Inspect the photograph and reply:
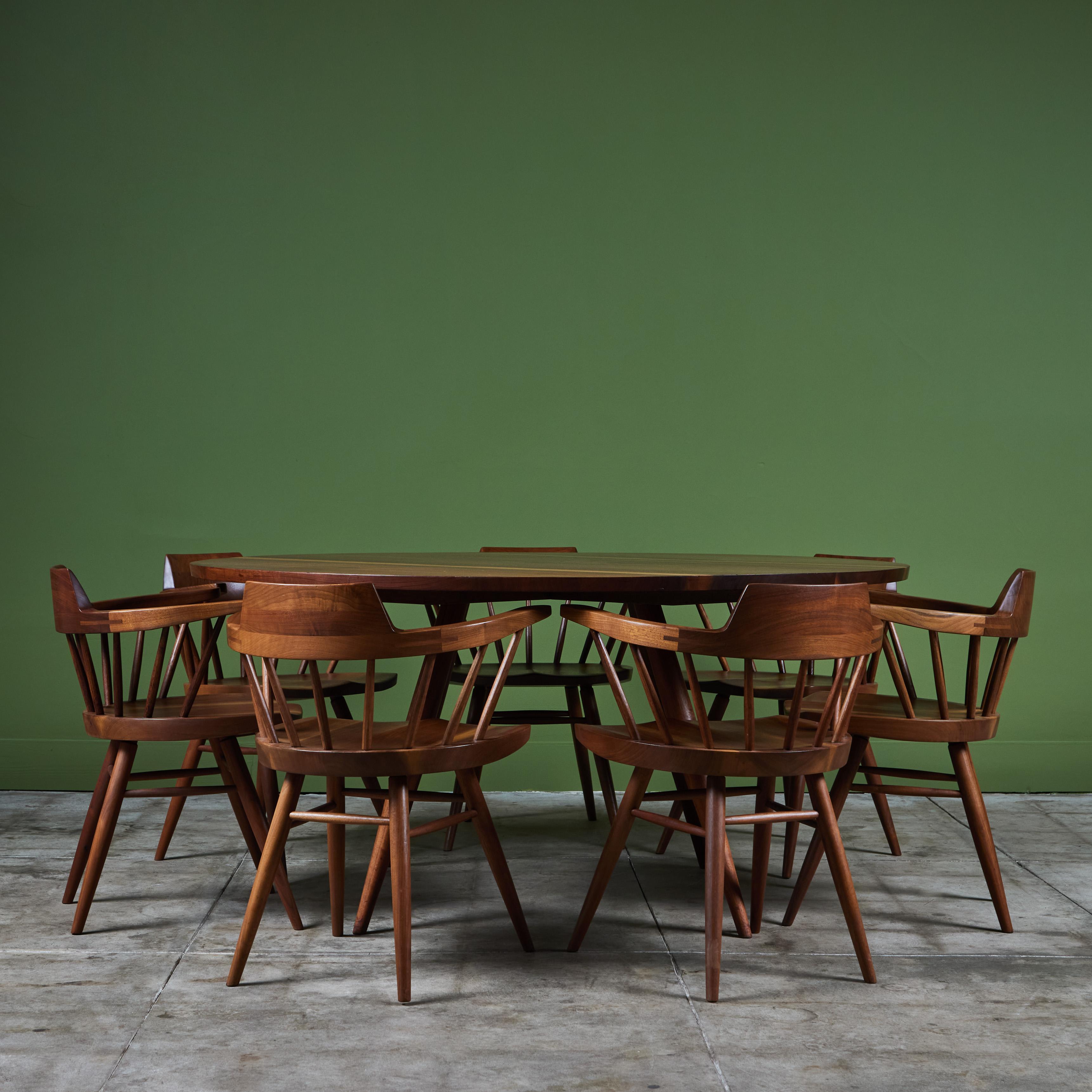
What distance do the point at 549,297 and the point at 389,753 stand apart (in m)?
2.35

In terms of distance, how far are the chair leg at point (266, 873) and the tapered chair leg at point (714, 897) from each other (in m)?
0.80

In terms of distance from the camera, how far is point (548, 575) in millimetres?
2178

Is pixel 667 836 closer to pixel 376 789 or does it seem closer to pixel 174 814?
pixel 376 789

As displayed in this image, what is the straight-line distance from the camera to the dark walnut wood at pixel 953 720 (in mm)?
2348

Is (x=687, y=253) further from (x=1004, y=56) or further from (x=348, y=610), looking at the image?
(x=348, y=610)

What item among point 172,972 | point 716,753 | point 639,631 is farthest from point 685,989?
point 172,972

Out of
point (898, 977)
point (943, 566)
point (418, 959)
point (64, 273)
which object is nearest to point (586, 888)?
point (418, 959)

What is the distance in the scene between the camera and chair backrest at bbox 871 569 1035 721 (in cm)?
233

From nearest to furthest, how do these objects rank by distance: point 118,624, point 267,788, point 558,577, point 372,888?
point 558,577 < point 118,624 < point 372,888 < point 267,788

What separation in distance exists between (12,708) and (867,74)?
12.8 feet

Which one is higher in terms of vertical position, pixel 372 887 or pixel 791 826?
pixel 372 887

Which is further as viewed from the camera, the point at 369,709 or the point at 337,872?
the point at 337,872

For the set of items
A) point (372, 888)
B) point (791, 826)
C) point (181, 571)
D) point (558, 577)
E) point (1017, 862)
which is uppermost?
point (558, 577)

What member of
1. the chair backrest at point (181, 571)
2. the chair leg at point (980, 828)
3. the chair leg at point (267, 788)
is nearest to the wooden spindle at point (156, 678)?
the chair leg at point (267, 788)
